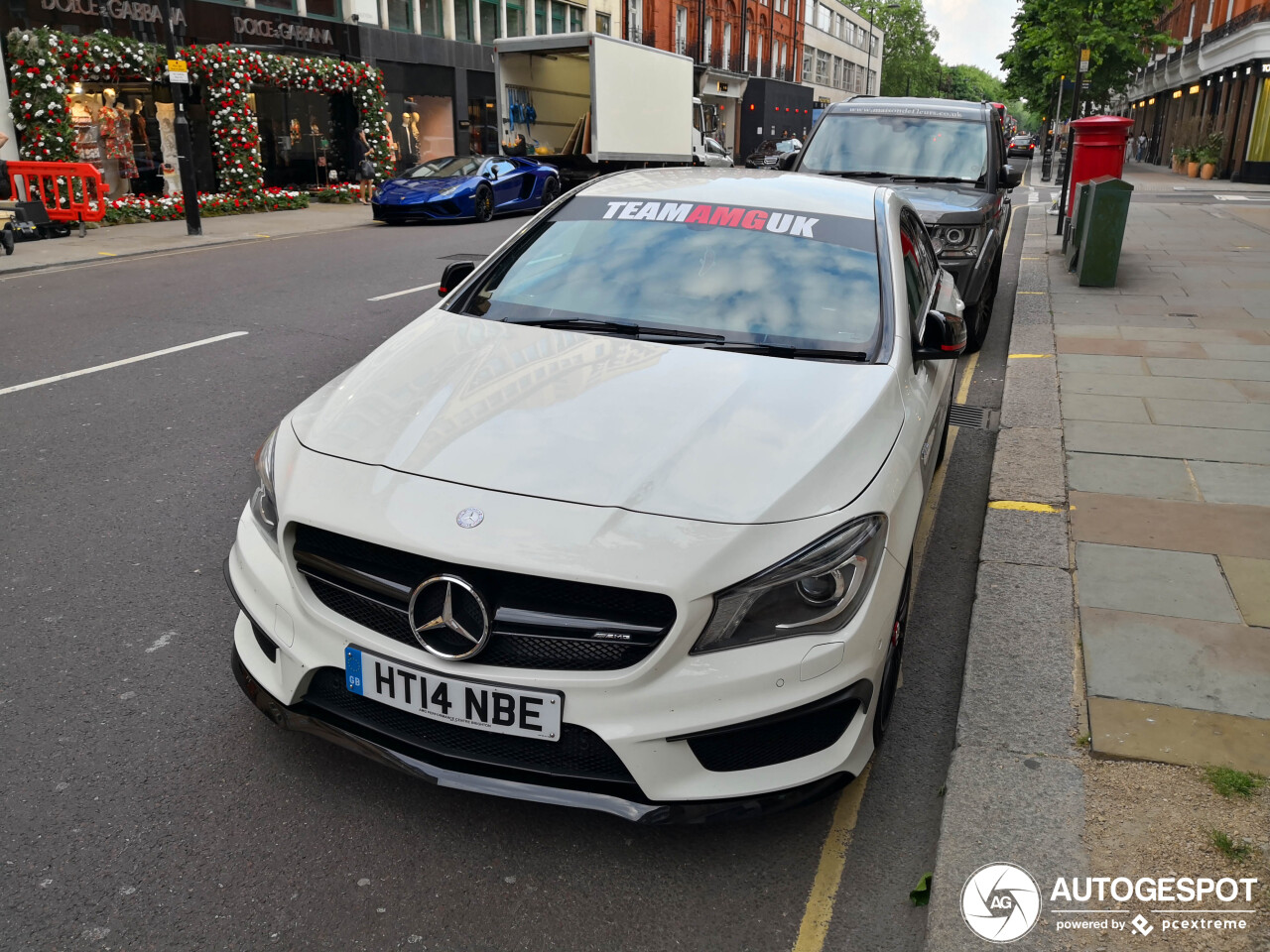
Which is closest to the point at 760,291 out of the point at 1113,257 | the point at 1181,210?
the point at 1113,257

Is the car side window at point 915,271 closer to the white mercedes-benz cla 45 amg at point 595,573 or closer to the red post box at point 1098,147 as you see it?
the white mercedes-benz cla 45 amg at point 595,573

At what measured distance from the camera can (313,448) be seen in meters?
3.01

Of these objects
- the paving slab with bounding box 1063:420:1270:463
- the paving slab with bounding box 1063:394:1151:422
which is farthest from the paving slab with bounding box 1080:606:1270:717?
the paving slab with bounding box 1063:394:1151:422

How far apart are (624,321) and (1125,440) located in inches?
149

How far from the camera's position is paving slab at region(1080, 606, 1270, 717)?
3.39 m

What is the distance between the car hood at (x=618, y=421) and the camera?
2.73m

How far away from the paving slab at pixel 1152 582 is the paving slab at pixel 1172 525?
12cm

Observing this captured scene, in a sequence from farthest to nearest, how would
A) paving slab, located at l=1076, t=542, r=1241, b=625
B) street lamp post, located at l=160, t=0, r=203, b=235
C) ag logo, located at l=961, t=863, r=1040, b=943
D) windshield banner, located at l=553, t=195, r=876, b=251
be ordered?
street lamp post, located at l=160, t=0, r=203, b=235
windshield banner, located at l=553, t=195, r=876, b=251
paving slab, located at l=1076, t=542, r=1241, b=625
ag logo, located at l=961, t=863, r=1040, b=943

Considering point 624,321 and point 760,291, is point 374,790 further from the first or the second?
point 760,291

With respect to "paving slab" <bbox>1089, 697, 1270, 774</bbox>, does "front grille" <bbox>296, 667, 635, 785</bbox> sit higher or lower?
higher

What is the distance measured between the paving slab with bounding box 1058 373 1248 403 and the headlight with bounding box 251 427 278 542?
5.78 meters

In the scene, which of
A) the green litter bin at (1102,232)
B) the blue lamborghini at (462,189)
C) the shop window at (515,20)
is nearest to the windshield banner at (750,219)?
the green litter bin at (1102,232)

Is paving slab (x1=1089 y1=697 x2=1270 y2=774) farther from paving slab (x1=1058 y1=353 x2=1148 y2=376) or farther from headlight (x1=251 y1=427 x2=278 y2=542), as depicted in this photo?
paving slab (x1=1058 y1=353 x2=1148 y2=376)

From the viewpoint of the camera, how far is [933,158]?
968cm
